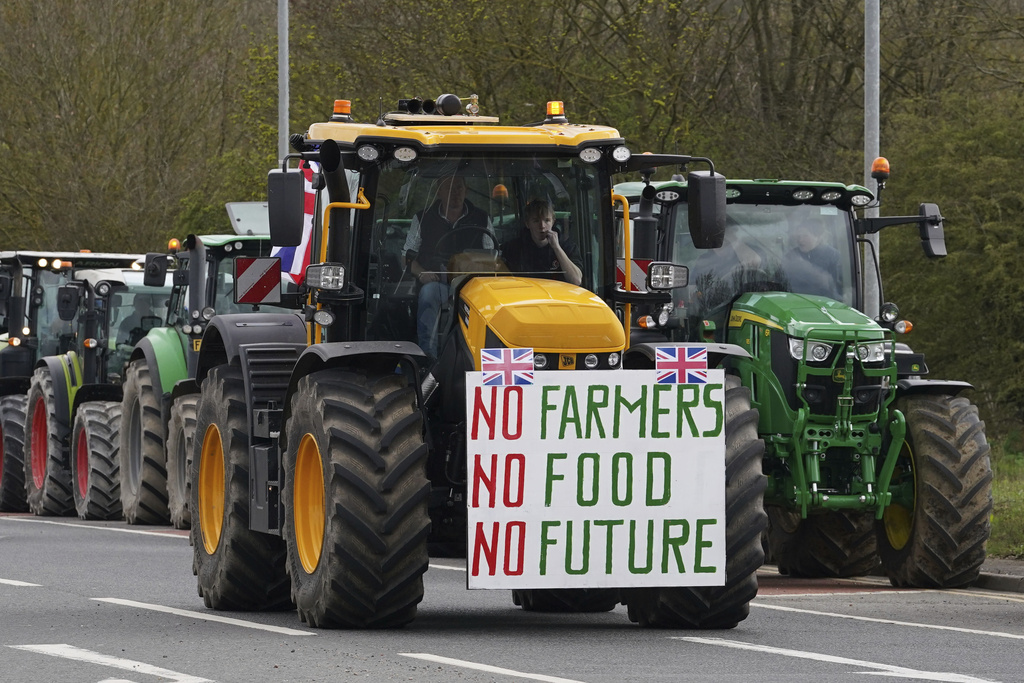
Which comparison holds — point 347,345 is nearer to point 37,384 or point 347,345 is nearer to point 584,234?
point 584,234

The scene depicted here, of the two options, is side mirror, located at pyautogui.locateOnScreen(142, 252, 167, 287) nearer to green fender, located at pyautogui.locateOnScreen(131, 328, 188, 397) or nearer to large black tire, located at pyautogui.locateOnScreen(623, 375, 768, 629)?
green fender, located at pyautogui.locateOnScreen(131, 328, 188, 397)

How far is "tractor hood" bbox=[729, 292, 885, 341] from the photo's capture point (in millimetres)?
14836

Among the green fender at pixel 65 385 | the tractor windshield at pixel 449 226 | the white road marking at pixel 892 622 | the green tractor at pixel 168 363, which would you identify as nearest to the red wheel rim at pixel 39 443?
the green fender at pixel 65 385

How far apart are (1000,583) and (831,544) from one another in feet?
4.91

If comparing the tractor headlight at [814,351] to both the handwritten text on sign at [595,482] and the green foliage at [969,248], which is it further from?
the green foliage at [969,248]

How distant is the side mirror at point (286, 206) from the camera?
36.1 feet

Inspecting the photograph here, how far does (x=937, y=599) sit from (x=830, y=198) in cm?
335

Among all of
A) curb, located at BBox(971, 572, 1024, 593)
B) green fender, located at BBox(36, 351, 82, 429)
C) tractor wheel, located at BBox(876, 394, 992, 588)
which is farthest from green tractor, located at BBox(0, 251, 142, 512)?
curb, located at BBox(971, 572, 1024, 593)

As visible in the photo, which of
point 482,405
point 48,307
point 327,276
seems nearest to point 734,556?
point 482,405

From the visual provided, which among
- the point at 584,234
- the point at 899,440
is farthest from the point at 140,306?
the point at 584,234

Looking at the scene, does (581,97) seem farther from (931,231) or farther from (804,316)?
(804,316)

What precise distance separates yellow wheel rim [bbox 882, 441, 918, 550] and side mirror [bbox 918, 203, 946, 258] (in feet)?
4.71

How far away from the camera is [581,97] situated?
105 ft

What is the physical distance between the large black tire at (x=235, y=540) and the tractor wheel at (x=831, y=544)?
4.77 metres
